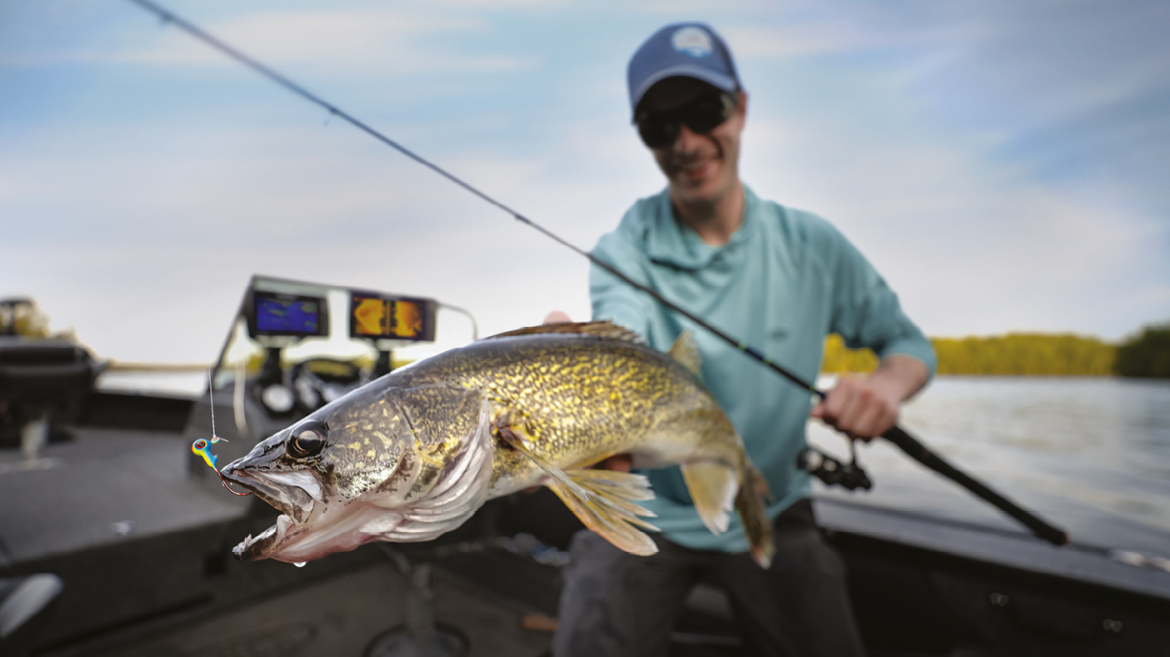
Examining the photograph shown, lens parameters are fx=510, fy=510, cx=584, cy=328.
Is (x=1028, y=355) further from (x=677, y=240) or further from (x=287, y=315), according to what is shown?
(x=287, y=315)

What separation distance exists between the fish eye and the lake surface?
269cm

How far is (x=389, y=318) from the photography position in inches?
27.9

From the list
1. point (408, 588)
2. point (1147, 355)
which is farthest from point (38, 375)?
point (1147, 355)

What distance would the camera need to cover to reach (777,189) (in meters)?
1.61

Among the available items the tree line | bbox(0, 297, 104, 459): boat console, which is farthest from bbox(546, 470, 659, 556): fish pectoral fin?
bbox(0, 297, 104, 459): boat console

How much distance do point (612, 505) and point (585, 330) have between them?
32 cm

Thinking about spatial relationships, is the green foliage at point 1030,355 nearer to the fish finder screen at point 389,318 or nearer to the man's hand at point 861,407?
the man's hand at point 861,407

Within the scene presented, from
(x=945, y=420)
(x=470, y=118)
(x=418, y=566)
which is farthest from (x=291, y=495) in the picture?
(x=945, y=420)

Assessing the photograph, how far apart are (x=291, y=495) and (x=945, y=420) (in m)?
13.2

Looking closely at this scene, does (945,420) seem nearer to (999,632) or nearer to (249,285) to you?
(999,632)

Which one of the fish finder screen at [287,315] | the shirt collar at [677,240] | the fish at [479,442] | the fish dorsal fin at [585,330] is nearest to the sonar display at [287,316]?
the fish finder screen at [287,315]

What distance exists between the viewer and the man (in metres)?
1.69

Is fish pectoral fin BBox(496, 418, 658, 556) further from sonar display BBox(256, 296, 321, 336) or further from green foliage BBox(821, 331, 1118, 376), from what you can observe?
green foliage BBox(821, 331, 1118, 376)

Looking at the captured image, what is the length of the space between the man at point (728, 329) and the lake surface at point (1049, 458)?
104 cm
